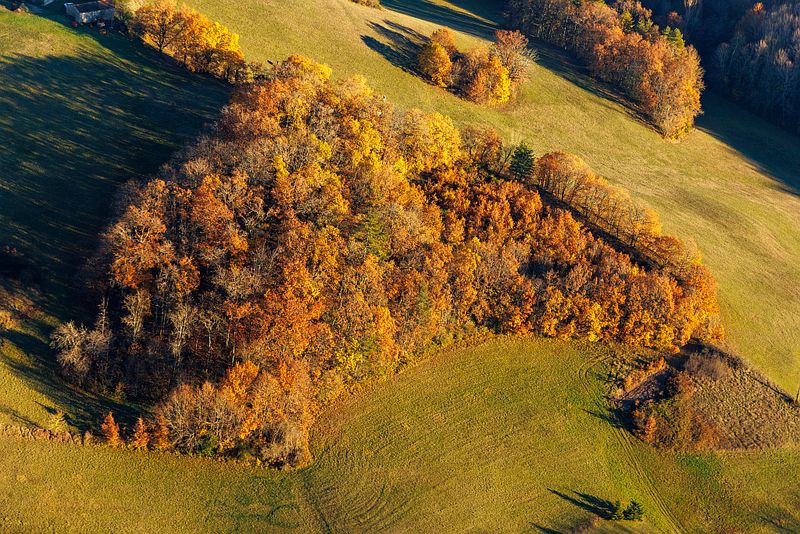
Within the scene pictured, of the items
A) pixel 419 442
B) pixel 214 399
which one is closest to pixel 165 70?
pixel 214 399

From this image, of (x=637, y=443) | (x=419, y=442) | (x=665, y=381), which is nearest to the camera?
(x=419, y=442)

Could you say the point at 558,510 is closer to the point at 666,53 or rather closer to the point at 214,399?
the point at 214,399

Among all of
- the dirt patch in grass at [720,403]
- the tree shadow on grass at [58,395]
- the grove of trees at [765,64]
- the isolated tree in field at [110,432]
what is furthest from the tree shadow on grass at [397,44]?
the isolated tree in field at [110,432]

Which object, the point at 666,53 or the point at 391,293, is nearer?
the point at 391,293

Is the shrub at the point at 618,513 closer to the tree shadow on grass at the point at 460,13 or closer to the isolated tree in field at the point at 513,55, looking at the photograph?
the isolated tree in field at the point at 513,55

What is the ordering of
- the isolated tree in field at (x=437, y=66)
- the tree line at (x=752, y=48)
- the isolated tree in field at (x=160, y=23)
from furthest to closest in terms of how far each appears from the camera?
the tree line at (x=752, y=48) → the isolated tree in field at (x=437, y=66) → the isolated tree in field at (x=160, y=23)

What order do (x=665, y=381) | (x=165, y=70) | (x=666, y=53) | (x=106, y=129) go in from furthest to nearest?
(x=666, y=53), (x=165, y=70), (x=106, y=129), (x=665, y=381)
